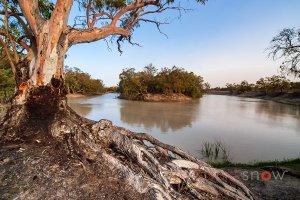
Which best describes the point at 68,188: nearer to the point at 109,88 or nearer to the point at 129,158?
the point at 129,158

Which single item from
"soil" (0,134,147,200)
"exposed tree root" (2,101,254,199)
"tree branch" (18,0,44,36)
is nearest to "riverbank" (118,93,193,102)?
"exposed tree root" (2,101,254,199)

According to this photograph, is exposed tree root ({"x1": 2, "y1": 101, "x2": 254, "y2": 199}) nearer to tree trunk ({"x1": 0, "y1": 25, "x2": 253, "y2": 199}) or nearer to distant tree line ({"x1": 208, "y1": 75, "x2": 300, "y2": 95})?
tree trunk ({"x1": 0, "y1": 25, "x2": 253, "y2": 199})

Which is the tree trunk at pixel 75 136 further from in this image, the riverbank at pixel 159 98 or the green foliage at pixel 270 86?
the green foliage at pixel 270 86

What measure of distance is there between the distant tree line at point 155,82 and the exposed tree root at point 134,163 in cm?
3228

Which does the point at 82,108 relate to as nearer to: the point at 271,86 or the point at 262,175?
the point at 262,175

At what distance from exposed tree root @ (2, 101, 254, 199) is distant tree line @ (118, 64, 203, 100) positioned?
32.3 m

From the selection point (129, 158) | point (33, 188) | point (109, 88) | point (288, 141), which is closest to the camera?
point (33, 188)

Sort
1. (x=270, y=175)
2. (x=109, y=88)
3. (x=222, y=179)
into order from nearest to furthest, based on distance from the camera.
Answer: (x=222, y=179) → (x=270, y=175) → (x=109, y=88)

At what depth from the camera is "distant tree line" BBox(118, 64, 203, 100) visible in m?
35.5

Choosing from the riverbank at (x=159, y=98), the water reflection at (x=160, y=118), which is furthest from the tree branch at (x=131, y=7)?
the riverbank at (x=159, y=98)

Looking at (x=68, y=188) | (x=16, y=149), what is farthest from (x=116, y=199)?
(x=16, y=149)

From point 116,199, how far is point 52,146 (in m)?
0.89

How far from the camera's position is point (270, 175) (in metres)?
4.43

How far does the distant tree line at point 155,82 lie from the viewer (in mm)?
35531
